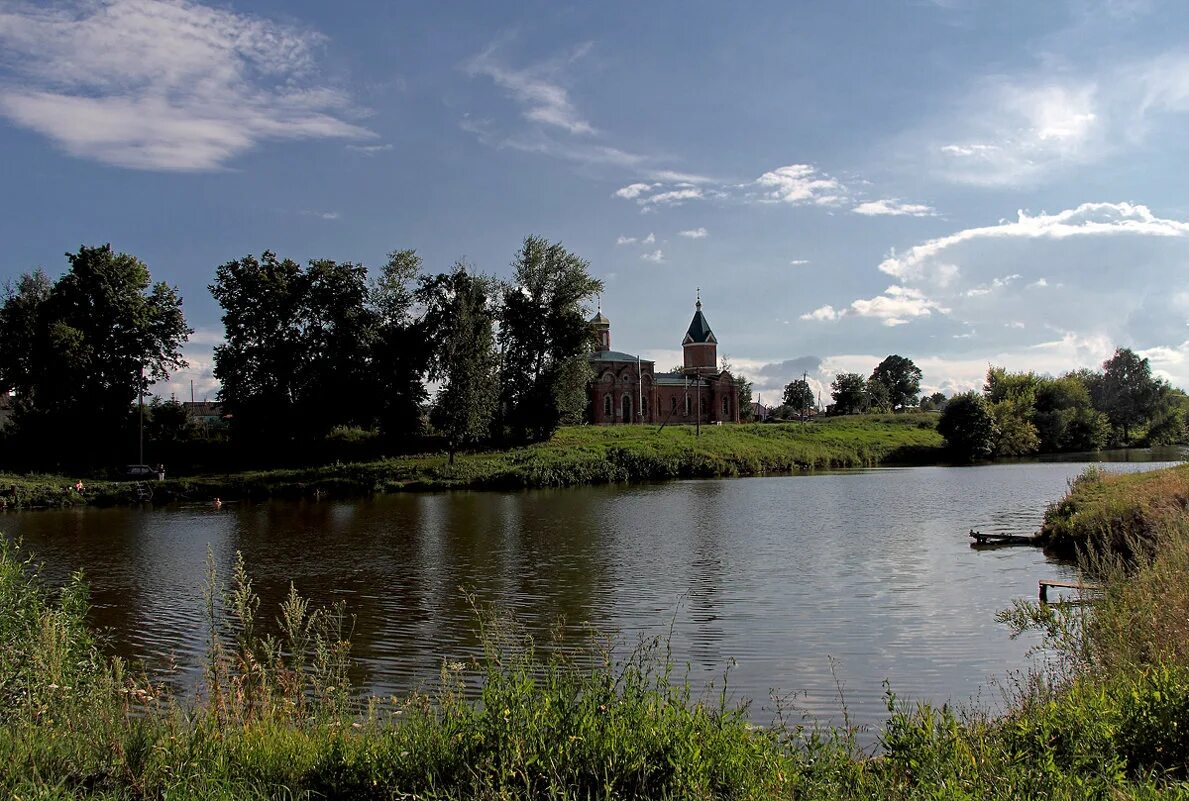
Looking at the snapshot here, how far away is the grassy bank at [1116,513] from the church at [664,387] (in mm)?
62280

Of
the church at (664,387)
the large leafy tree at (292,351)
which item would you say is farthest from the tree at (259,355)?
the church at (664,387)

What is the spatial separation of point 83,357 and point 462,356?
22637 millimetres

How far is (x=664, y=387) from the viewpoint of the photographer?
91.2 meters

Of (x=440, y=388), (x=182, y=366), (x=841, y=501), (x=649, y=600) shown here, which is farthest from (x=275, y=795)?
(x=182, y=366)

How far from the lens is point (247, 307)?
54.7m

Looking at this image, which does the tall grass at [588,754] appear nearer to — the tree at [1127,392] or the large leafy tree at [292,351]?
the large leafy tree at [292,351]

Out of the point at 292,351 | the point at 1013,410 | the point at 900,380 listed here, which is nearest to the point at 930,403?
the point at 900,380

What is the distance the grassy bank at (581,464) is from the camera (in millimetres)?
45531

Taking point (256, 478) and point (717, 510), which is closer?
point (717, 510)

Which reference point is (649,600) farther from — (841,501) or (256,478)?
(256,478)

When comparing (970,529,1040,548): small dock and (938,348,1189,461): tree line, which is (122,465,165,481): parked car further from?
(938,348,1189,461): tree line

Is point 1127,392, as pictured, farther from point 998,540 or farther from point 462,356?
point 998,540

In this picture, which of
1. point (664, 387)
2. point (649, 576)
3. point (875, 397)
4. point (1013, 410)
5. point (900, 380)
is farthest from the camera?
point (900, 380)

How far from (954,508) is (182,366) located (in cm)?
4904
